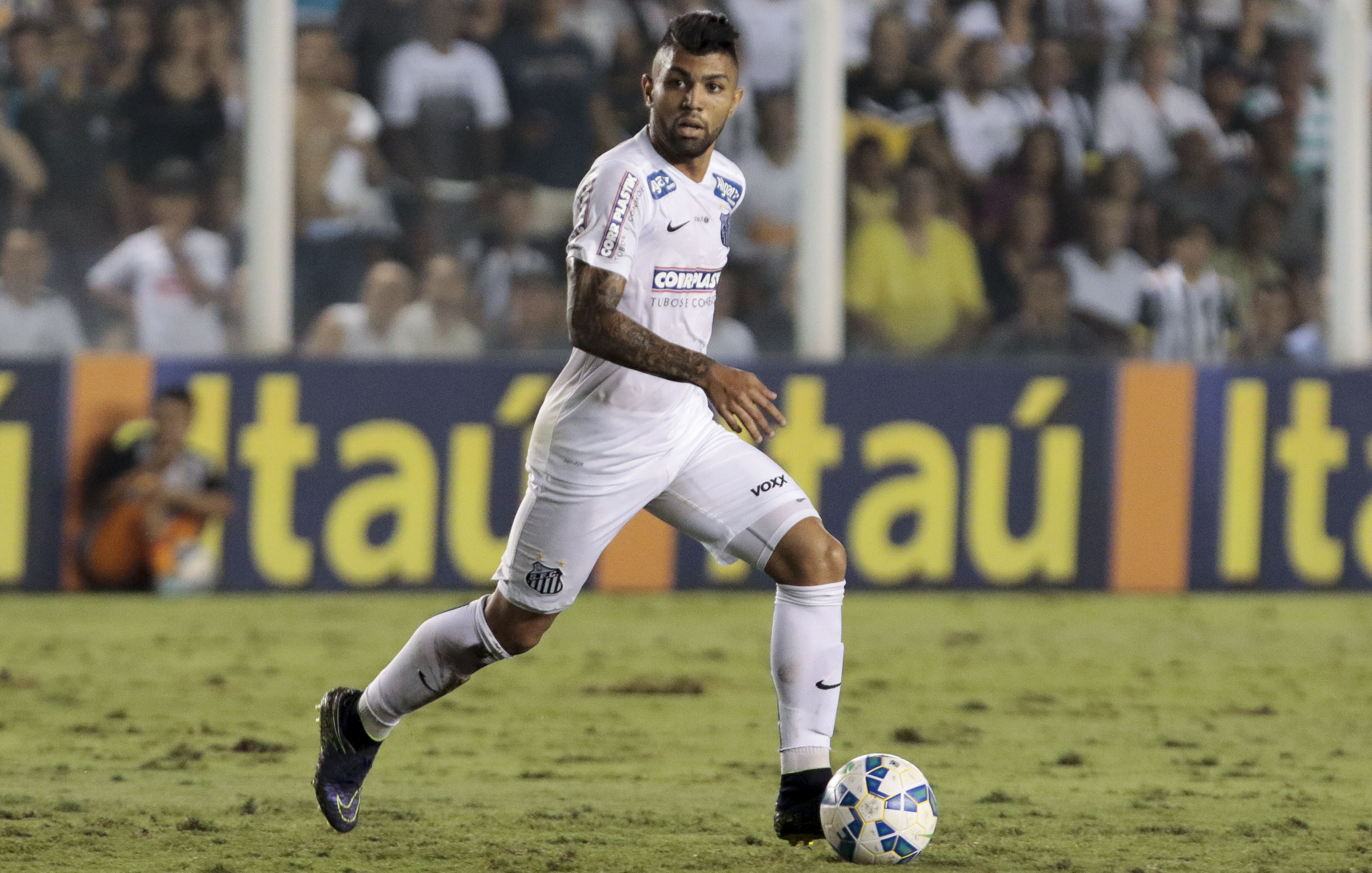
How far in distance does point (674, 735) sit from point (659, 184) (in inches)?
102

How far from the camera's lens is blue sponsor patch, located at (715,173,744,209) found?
16.5 feet

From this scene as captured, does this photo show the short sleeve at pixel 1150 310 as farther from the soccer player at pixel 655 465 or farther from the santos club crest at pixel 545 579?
the santos club crest at pixel 545 579

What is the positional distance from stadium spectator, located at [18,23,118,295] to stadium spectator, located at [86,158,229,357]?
16cm

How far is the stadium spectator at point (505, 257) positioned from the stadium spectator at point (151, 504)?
1652mm

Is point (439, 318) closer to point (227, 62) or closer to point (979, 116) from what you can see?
point (227, 62)

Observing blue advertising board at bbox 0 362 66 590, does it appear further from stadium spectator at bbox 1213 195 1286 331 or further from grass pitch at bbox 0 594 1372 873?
stadium spectator at bbox 1213 195 1286 331

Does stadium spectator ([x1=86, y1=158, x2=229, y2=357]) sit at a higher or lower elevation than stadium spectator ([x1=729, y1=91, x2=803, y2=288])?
lower

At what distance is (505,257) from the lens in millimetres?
10984

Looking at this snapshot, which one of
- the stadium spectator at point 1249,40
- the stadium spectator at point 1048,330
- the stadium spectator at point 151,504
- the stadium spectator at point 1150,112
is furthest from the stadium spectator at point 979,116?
the stadium spectator at point 151,504

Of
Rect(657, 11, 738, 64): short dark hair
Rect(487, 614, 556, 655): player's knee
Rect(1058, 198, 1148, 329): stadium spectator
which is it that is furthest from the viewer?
Rect(1058, 198, 1148, 329): stadium spectator

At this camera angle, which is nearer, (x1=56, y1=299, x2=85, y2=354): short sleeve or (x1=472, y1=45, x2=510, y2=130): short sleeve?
(x1=56, y1=299, x2=85, y2=354): short sleeve

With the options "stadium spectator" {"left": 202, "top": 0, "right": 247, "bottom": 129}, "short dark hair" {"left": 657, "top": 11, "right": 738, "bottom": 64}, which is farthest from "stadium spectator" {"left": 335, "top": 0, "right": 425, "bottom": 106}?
"short dark hair" {"left": 657, "top": 11, "right": 738, "bottom": 64}

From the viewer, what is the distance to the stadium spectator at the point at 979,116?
1151 centimetres

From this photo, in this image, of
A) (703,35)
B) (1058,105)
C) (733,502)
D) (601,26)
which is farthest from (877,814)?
(1058,105)
